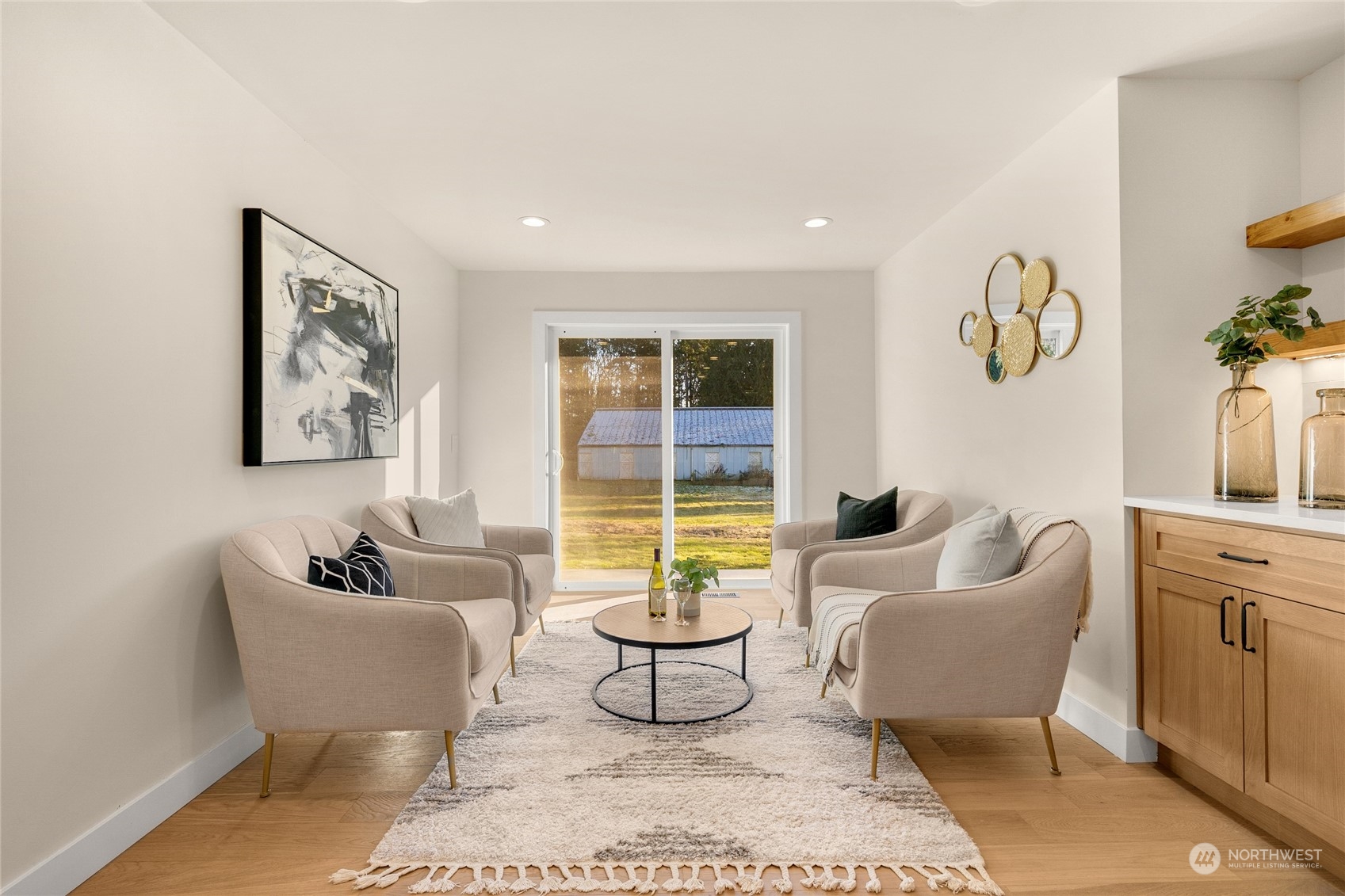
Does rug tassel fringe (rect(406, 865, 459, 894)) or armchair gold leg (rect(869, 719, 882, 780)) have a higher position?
armchair gold leg (rect(869, 719, 882, 780))

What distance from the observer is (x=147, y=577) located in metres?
2.04

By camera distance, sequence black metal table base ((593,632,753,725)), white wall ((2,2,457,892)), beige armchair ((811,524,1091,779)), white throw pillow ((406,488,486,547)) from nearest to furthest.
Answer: white wall ((2,2,457,892))
beige armchair ((811,524,1091,779))
black metal table base ((593,632,753,725))
white throw pillow ((406,488,486,547))

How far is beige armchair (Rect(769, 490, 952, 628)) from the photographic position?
11.2 ft

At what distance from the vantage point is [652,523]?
5434mm

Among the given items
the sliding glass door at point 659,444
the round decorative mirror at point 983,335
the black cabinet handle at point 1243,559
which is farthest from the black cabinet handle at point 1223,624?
the sliding glass door at point 659,444

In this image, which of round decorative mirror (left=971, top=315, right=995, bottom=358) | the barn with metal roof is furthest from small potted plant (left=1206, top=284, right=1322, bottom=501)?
the barn with metal roof

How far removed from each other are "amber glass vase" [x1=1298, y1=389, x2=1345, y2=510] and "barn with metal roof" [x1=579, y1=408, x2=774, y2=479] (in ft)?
11.6

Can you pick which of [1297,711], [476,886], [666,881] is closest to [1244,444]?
[1297,711]

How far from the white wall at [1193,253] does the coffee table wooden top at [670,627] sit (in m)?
1.52

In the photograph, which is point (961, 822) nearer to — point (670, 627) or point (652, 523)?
point (670, 627)

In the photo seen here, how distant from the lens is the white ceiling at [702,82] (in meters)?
2.10

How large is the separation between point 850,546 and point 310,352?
2.55 m

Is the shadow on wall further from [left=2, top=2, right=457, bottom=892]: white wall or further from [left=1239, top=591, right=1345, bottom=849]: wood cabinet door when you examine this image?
[left=1239, top=591, right=1345, bottom=849]: wood cabinet door

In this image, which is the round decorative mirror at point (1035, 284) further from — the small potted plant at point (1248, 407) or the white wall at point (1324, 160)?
the white wall at point (1324, 160)
